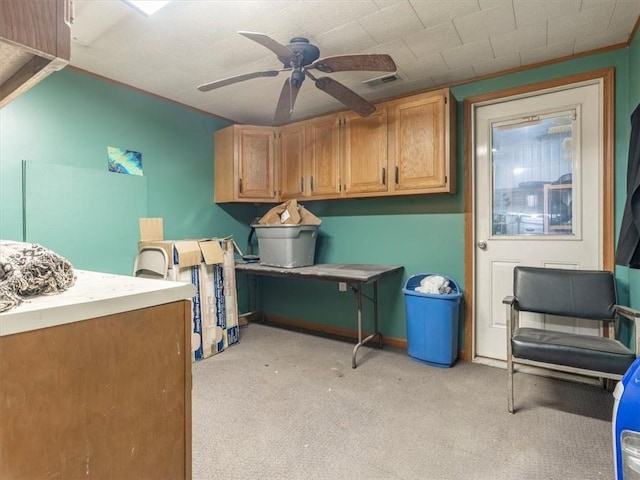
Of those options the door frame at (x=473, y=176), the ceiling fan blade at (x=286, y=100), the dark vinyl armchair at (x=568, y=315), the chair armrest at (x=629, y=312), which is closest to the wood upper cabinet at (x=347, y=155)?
the door frame at (x=473, y=176)

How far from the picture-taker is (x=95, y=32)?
7.11ft

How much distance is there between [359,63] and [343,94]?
1.48 feet

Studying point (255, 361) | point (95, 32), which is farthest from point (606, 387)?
point (95, 32)

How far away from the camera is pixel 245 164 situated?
3633 mm

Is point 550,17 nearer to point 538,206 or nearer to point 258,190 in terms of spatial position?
point 538,206

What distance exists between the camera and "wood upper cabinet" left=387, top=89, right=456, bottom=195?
8.93ft

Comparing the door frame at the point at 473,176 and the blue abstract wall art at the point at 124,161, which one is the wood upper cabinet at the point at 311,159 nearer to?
the door frame at the point at 473,176

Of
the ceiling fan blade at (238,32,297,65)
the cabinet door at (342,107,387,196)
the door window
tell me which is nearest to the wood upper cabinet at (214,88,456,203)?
the cabinet door at (342,107,387,196)

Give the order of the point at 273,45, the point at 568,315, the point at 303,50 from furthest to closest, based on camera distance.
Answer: the point at 568,315 → the point at 303,50 → the point at 273,45

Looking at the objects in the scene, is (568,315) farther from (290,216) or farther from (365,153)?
(290,216)

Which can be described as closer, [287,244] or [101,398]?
→ [101,398]

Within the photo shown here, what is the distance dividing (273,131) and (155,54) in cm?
145

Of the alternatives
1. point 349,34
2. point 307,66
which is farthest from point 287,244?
point 349,34

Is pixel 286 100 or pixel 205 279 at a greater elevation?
pixel 286 100
